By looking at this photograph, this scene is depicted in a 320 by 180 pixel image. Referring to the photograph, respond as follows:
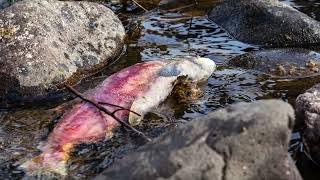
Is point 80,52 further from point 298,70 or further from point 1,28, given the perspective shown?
point 298,70

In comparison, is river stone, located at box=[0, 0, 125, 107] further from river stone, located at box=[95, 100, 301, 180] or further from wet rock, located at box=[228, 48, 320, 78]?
river stone, located at box=[95, 100, 301, 180]

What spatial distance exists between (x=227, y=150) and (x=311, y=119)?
46.9 inches

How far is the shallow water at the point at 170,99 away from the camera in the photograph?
15.5 feet

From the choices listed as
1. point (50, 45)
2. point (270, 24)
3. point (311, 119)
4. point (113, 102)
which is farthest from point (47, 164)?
point (270, 24)

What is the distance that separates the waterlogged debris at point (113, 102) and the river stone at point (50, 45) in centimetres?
100

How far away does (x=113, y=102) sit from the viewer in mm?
5195

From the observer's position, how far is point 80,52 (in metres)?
6.79

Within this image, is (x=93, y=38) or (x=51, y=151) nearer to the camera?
(x=51, y=151)

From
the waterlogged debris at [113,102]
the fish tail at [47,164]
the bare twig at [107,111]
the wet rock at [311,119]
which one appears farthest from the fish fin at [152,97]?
the wet rock at [311,119]

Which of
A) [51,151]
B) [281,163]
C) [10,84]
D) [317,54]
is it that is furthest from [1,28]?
[281,163]

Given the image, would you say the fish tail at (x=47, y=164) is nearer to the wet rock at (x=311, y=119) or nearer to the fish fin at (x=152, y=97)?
the fish fin at (x=152, y=97)

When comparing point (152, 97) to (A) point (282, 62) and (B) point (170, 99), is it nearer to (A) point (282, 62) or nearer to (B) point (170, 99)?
(B) point (170, 99)

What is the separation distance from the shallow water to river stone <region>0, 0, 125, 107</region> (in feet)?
A: 0.77

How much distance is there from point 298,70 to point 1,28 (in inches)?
129
